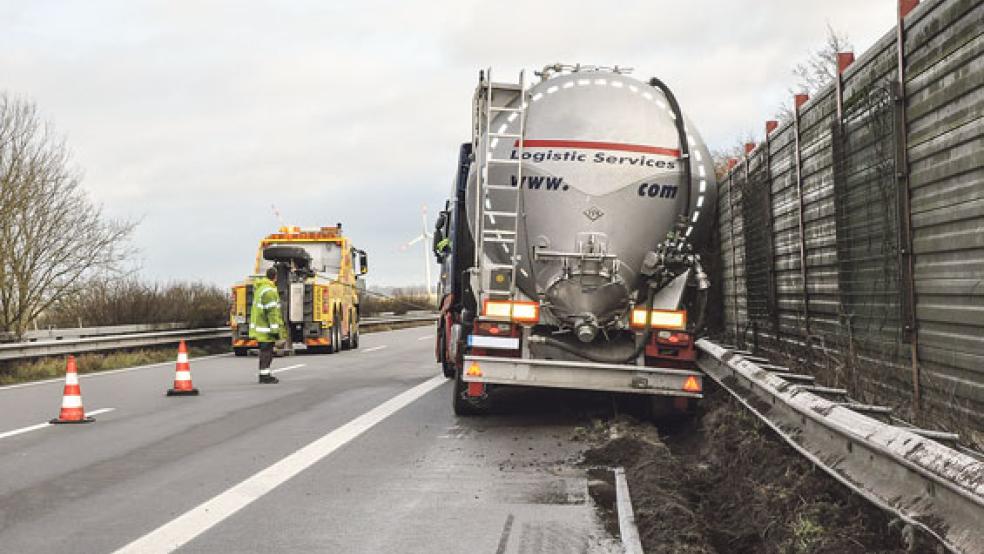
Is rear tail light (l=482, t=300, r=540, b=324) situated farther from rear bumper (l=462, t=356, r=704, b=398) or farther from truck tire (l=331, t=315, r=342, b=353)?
truck tire (l=331, t=315, r=342, b=353)

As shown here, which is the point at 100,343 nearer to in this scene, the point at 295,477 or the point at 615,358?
the point at 615,358

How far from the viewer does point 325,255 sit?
84.4 feet

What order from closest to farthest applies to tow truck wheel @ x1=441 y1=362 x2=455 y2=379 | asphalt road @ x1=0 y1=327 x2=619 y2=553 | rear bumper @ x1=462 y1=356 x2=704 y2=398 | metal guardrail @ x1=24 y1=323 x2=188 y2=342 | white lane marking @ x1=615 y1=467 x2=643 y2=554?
1. white lane marking @ x1=615 y1=467 x2=643 y2=554
2. asphalt road @ x1=0 y1=327 x2=619 y2=553
3. rear bumper @ x1=462 y1=356 x2=704 y2=398
4. tow truck wheel @ x1=441 y1=362 x2=455 y2=379
5. metal guardrail @ x1=24 y1=323 x2=188 y2=342

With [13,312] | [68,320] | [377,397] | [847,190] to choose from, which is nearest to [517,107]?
[847,190]

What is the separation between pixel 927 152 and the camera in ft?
20.9

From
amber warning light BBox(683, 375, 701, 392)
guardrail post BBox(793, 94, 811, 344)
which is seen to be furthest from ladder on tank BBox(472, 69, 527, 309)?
guardrail post BBox(793, 94, 811, 344)

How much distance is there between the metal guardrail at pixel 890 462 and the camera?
3.51 meters

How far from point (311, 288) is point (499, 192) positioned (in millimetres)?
14464

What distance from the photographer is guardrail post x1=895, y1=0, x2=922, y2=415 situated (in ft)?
21.9

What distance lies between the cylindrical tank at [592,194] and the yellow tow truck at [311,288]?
36.8 feet

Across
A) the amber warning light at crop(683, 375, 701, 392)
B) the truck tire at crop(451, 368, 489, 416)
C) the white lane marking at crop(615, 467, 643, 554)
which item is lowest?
the white lane marking at crop(615, 467, 643, 554)

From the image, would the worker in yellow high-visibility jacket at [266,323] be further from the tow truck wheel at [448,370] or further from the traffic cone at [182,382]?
the tow truck wheel at [448,370]

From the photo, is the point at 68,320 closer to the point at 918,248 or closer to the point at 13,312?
the point at 13,312


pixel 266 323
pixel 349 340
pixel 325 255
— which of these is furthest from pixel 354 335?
pixel 266 323
